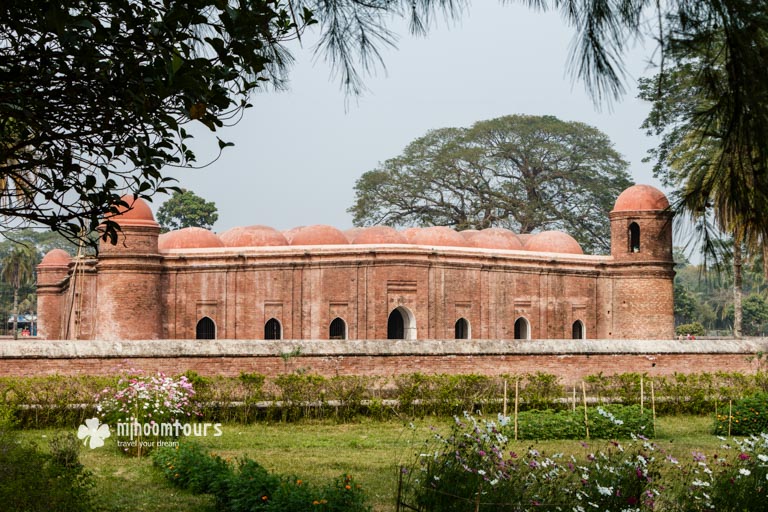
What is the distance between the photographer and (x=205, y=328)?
22297mm

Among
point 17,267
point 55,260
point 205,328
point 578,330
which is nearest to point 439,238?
point 578,330

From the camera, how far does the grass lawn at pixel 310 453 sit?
22.4 feet

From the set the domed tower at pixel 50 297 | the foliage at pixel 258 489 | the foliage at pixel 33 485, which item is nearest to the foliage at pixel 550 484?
the foliage at pixel 258 489

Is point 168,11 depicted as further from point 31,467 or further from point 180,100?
point 31,467

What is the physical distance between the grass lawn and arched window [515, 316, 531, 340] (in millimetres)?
10575

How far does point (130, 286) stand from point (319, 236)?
198 inches

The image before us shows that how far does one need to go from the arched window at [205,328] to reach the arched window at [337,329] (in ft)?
9.69

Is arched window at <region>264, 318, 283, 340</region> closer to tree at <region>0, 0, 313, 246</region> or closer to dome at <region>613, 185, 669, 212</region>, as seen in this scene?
dome at <region>613, 185, 669, 212</region>

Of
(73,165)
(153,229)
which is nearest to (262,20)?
(73,165)

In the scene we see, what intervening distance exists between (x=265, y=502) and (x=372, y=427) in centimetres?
569

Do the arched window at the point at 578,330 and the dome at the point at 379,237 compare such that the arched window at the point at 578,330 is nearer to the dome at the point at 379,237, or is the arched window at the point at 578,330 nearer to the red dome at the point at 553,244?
the red dome at the point at 553,244

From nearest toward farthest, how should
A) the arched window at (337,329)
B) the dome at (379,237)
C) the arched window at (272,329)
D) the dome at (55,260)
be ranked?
the arched window at (337,329) → the arched window at (272,329) → the dome at (379,237) → the dome at (55,260)

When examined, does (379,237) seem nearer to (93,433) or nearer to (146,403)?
(93,433)

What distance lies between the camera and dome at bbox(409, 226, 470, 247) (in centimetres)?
2338
